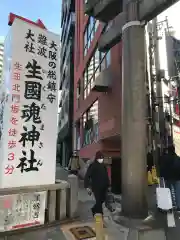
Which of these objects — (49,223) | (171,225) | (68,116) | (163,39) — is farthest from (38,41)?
(68,116)

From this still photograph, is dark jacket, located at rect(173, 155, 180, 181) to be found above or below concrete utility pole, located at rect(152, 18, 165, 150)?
below

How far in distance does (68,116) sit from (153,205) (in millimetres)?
23556

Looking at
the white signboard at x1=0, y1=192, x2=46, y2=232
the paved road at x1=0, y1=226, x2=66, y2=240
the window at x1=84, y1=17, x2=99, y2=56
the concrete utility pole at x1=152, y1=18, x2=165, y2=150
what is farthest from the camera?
the window at x1=84, y1=17, x2=99, y2=56

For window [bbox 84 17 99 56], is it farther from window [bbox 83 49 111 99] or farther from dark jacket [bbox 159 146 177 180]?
dark jacket [bbox 159 146 177 180]

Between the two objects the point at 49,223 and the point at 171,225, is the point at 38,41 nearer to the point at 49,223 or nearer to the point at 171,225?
the point at 49,223

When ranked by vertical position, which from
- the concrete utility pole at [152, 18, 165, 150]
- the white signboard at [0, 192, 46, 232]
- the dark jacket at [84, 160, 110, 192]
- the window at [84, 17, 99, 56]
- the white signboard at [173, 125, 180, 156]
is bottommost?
the white signboard at [0, 192, 46, 232]

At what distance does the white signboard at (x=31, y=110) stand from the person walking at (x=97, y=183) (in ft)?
3.55

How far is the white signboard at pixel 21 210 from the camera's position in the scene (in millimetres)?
5121

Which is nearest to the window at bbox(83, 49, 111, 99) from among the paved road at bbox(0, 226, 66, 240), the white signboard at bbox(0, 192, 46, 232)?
the white signboard at bbox(0, 192, 46, 232)

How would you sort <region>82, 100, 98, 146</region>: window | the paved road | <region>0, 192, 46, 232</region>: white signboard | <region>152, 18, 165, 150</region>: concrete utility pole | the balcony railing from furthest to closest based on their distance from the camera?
<region>152, 18, 165, 150</region>: concrete utility pole < <region>82, 100, 98, 146</region>: window < the balcony railing < <region>0, 192, 46, 232</region>: white signboard < the paved road

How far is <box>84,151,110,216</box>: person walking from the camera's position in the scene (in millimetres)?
6199

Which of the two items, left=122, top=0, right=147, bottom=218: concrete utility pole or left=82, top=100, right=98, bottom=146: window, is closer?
left=122, top=0, right=147, bottom=218: concrete utility pole

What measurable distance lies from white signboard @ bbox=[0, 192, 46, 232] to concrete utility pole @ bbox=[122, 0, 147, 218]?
2596mm

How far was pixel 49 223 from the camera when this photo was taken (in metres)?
5.72
